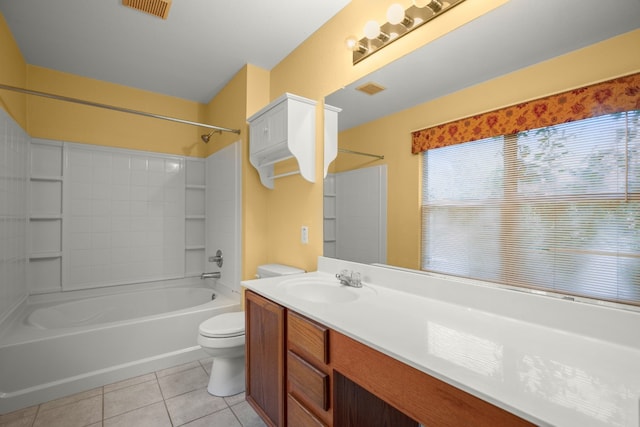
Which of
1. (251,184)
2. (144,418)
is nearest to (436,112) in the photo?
(251,184)

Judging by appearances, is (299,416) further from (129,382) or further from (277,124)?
(277,124)

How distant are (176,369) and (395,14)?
2.75 meters

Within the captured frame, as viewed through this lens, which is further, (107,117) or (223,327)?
(107,117)

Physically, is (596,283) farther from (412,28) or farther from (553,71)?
(412,28)

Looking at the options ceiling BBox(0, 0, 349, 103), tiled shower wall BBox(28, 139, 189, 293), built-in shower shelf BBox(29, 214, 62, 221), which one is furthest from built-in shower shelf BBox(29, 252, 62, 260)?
ceiling BBox(0, 0, 349, 103)

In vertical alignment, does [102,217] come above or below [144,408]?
above

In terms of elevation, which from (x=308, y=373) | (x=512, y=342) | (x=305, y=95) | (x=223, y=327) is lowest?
(x=223, y=327)

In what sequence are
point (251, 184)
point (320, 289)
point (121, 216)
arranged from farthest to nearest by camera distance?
point (121, 216), point (251, 184), point (320, 289)

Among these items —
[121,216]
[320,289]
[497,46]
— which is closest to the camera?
[497,46]

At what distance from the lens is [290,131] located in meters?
1.92

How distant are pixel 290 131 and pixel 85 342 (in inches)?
78.1

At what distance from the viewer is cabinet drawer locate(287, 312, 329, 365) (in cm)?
108

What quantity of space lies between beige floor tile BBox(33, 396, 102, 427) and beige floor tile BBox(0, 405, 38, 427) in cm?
4

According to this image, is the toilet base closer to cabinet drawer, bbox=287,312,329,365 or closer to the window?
cabinet drawer, bbox=287,312,329,365
